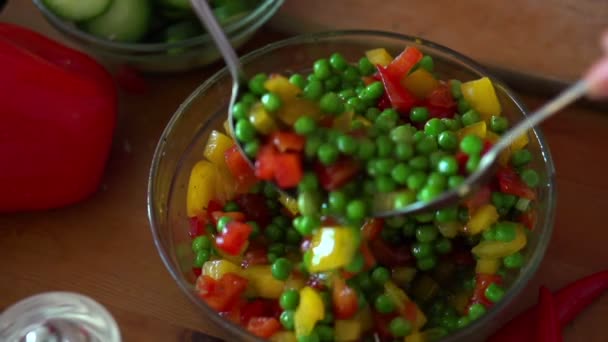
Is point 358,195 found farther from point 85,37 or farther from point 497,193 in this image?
point 85,37

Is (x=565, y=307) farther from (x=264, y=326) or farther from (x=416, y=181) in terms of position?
(x=264, y=326)

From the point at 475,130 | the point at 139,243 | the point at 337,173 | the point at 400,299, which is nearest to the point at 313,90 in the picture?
the point at 337,173

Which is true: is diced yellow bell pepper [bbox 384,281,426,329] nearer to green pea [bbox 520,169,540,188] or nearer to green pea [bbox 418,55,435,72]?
green pea [bbox 520,169,540,188]

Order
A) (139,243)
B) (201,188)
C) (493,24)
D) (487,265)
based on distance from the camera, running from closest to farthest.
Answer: (487,265) < (201,188) < (139,243) < (493,24)

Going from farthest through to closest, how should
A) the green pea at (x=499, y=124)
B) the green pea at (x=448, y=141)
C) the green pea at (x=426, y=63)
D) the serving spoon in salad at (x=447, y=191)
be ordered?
the green pea at (x=426, y=63) < the green pea at (x=499, y=124) < the green pea at (x=448, y=141) < the serving spoon in salad at (x=447, y=191)

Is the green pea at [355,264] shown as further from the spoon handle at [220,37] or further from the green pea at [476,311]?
the spoon handle at [220,37]

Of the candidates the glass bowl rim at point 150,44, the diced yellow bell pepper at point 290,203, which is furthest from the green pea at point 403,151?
the glass bowl rim at point 150,44

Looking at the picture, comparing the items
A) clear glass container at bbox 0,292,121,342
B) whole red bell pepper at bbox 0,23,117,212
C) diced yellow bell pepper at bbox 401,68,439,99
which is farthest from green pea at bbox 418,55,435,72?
clear glass container at bbox 0,292,121,342
